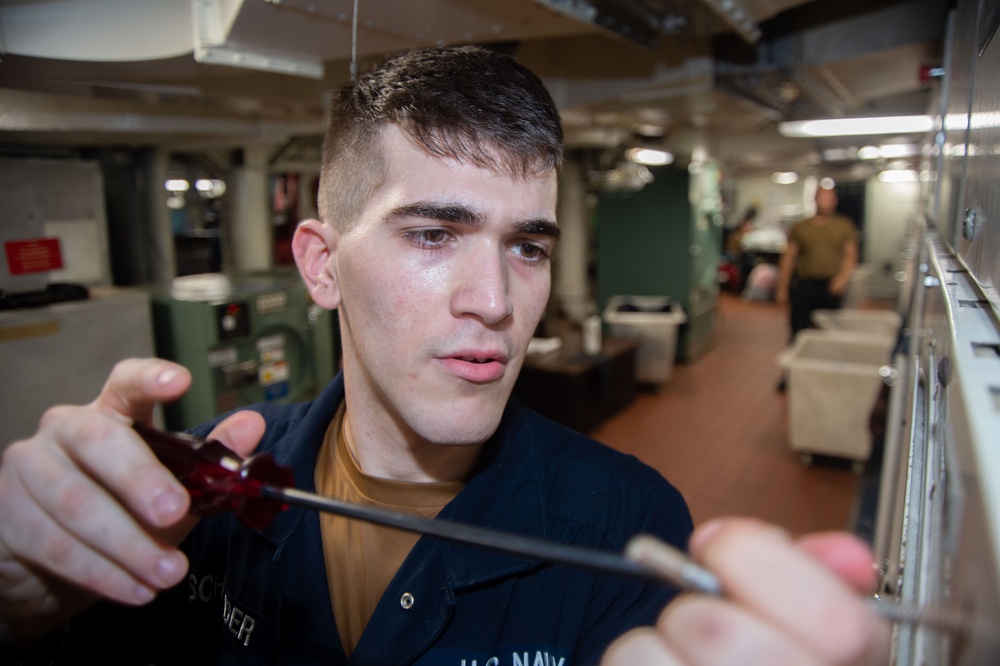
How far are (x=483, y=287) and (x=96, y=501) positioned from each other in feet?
1.97

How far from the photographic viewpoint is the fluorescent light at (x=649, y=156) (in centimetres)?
642

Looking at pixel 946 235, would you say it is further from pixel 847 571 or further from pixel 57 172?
pixel 57 172

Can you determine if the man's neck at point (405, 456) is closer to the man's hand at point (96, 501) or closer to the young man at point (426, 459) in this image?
the young man at point (426, 459)

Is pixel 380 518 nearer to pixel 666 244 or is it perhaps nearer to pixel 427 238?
pixel 427 238

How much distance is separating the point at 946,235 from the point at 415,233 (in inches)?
47.1

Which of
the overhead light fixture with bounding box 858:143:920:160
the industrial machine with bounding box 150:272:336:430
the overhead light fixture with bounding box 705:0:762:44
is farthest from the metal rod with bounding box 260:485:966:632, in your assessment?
the overhead light fixture with bounding box 858:143:920:160

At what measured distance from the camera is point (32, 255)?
175 cm

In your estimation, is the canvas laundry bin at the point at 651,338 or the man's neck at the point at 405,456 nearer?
the man's neck at the point at 405,456

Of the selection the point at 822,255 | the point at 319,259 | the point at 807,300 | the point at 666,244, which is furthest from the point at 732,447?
the point at 319,259

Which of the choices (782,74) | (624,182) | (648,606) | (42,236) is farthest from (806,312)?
(42,236)

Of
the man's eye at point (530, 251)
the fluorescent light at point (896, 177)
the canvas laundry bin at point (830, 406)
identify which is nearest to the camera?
the man's eye at point (530, 251)

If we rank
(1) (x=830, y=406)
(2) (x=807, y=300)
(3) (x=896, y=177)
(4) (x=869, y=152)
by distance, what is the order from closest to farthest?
(1) (x=830, y=406) → (2) (x=807, y=300) → (4) (x=869, y=152) → (3) (x=896, y=177)

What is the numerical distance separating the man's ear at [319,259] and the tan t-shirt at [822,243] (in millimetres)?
5709

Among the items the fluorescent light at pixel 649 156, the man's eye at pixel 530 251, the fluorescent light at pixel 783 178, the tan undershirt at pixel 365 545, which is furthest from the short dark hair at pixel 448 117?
the fluorescent light at pixel 783 178
